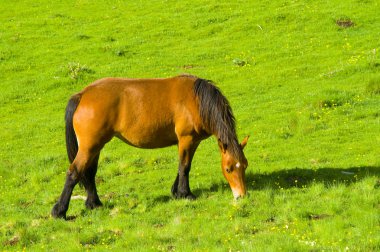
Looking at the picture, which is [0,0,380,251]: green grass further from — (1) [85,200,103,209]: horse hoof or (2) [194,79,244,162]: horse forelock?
(2) [194,79,244,162]: horse forelock

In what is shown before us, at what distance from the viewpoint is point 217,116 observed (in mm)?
12258

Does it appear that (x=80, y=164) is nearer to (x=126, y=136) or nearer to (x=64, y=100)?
(x=126, y=136)

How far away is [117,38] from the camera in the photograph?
32438mm

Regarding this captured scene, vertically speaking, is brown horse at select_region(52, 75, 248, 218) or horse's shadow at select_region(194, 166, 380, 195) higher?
brown horse at select_region(52, 75, 248, 218)

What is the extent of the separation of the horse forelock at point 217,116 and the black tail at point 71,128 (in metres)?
2.40

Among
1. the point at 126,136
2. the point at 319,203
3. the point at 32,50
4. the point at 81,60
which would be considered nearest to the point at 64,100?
the point at 81,60

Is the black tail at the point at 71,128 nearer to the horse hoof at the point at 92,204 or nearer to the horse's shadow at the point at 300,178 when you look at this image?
the horse hoof at the point at 92,204

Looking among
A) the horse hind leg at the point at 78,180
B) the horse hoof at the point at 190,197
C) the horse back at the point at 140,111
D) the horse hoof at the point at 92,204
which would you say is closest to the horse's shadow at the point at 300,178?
the horse hoof at the point at 190,197

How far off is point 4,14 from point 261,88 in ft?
66.3

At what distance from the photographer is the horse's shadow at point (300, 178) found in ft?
43.2

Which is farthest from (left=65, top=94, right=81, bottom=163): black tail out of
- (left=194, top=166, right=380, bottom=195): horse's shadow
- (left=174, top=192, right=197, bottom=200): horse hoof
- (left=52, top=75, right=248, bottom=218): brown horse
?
(left=194, top=166, right=380, bottom=195): horse's shadow

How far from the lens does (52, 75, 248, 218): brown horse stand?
1248cm

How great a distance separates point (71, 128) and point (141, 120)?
4.57ft

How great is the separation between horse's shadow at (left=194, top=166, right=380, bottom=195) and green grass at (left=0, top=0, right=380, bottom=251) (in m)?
0.04
